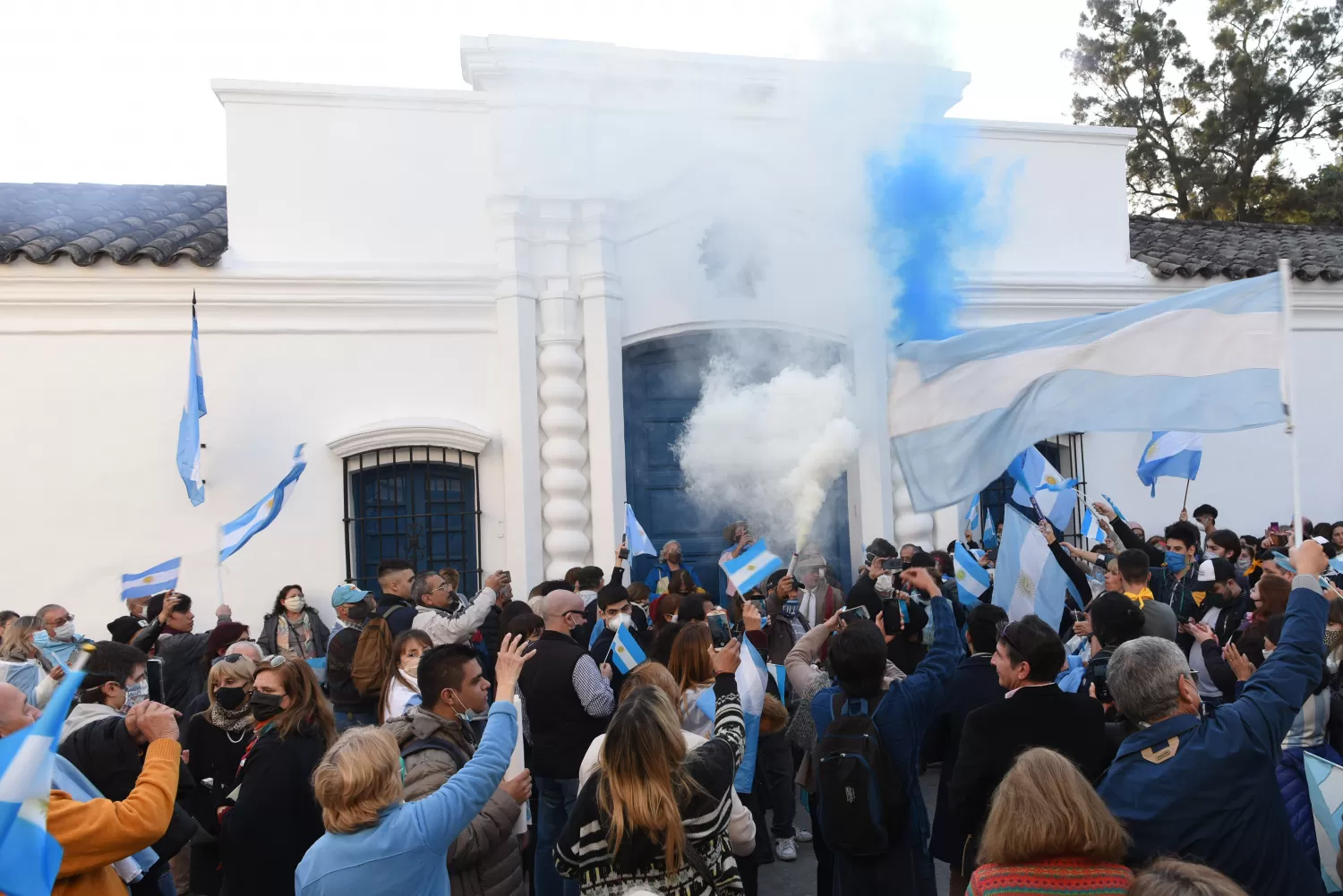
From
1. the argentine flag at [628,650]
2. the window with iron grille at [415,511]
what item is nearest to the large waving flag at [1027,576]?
the argentine flag at [628,650]

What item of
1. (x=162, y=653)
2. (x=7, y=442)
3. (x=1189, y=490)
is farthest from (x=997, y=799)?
(x=1189, y=490)

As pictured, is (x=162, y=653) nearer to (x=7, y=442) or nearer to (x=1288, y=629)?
(x=7, y=442)

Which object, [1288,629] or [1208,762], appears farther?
[1288,629]

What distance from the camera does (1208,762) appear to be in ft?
11.4

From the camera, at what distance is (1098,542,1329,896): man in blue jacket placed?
11.4ft

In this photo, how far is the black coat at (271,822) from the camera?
14.0ft

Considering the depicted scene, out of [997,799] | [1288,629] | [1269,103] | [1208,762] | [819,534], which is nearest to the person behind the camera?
[997,799]

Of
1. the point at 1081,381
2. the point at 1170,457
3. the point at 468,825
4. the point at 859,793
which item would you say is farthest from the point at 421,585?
the point at 1170,457

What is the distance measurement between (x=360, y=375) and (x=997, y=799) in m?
8.77


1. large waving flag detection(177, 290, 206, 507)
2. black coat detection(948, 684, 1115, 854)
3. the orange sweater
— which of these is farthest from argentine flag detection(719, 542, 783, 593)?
large waving flag detection(177, 290, 206, 507)

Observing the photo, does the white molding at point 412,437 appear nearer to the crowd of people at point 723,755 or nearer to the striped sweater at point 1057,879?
the crowd of people at point 723,755

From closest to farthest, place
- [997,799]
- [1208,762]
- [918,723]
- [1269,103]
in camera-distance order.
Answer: [997,799]
[1208,762]
[918,723]
[1269,103]

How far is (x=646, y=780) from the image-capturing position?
11.4 ft

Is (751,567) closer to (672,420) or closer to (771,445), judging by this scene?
(771,445)
